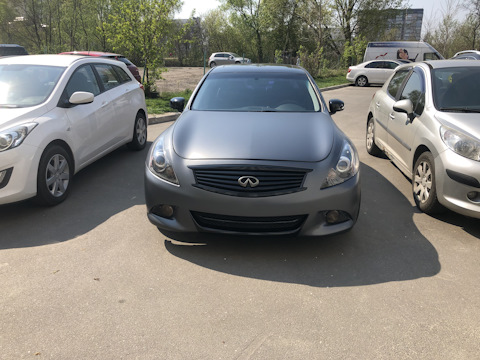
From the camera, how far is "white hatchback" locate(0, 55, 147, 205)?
402 centimetres

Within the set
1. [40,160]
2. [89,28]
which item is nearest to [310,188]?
[40,160]

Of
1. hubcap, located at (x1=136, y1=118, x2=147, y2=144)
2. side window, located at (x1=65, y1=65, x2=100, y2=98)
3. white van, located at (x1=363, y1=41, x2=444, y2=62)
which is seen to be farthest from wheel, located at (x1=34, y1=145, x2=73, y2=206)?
white van, located at (x1=363, y1=41, x2=444, y2=62)

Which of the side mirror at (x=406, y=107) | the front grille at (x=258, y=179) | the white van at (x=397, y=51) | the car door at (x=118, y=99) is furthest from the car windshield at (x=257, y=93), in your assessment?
the white van at (x=397, y=51)

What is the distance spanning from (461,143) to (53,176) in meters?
4.26

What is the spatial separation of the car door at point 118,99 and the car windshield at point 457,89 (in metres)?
4.35

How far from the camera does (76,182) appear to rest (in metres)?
5.38

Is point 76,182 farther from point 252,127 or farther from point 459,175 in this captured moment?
point 459,175

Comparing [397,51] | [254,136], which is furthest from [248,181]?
[397,51]

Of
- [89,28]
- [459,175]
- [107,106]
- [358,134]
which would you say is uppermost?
[89,28]

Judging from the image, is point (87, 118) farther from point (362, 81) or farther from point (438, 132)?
point (362, 81)

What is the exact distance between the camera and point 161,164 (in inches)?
138

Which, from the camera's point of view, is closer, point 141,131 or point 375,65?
point 141,131

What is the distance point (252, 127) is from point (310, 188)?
3.06 feet

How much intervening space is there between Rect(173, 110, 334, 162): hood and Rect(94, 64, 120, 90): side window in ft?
7.86
